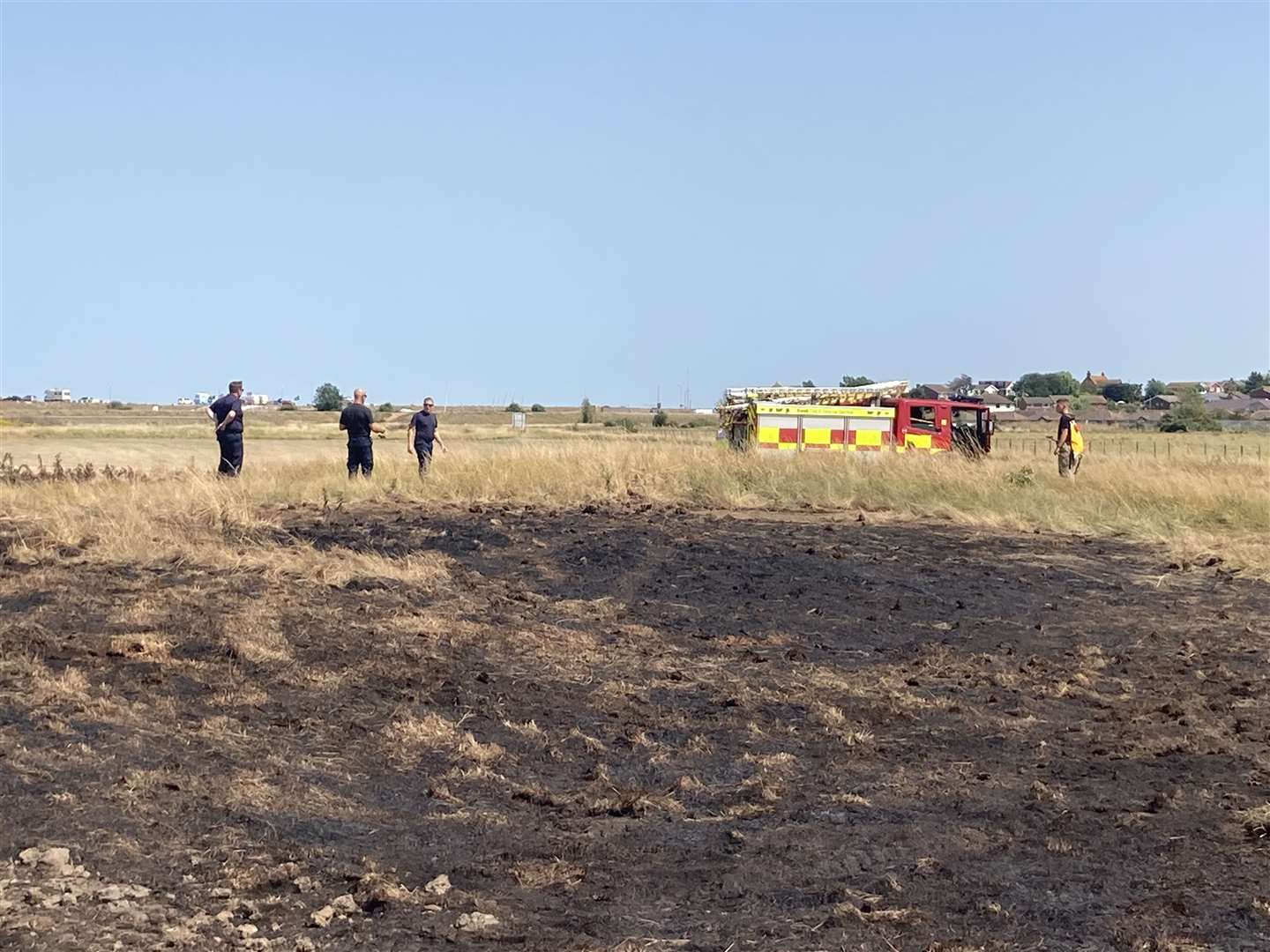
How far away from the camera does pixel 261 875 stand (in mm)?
5023

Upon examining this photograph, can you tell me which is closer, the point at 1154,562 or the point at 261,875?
the point at 261,875

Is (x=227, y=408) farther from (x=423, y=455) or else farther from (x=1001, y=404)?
(x=1001, y=404)

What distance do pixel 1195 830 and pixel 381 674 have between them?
483 cm

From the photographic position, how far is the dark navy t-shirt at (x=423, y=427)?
70.0 ft

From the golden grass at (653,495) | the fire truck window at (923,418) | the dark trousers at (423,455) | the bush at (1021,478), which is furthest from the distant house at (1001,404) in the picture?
the dark trousers at (423,455)

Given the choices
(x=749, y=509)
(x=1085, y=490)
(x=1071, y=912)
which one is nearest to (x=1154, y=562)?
(x=1085, y=490)

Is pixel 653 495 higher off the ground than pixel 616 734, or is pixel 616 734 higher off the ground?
pixel 653 495

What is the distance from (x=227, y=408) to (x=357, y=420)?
181 cm

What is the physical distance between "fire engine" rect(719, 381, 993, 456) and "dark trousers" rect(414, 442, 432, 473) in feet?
Result: 25.8

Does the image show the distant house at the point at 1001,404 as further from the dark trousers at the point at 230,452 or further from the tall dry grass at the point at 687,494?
the dark trousers at the point at 230,452

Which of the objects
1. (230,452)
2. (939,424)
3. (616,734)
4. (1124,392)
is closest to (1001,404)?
(1124,392)

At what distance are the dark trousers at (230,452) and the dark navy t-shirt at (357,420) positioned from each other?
57.8 inches

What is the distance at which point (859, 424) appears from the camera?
28609mm

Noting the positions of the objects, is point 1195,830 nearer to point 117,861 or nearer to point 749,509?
point 117,861
